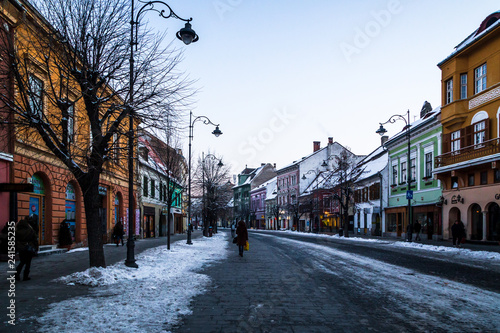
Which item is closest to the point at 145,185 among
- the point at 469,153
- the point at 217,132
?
the point at 217,132

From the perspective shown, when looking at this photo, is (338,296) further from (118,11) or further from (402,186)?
(402,186)

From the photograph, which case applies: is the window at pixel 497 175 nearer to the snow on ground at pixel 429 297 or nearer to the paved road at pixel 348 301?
the paved road at pixel 348 301

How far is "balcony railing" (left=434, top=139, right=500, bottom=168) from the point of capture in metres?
24.8

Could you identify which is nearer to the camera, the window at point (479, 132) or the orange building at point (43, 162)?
the orange building at point (43, 162)

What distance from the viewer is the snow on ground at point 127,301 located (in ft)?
20.0

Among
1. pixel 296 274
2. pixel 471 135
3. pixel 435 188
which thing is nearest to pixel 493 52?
pixel 471 135

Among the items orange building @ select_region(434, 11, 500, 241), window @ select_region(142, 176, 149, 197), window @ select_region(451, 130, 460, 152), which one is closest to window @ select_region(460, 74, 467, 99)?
orange building @ select_region(434, 11, 500, 241)

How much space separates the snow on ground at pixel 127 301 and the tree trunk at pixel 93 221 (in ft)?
1.72

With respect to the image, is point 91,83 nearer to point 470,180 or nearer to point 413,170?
point 470,180

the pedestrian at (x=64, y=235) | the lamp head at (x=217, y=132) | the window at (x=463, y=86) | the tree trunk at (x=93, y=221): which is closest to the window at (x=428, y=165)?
the window at (x=463, y=86)

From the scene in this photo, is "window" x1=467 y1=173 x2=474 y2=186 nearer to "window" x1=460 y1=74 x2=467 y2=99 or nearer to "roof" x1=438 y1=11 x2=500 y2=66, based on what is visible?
"window" x1=460 y1=74 x2=467 y2=99

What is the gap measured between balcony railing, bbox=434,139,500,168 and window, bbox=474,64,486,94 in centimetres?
398

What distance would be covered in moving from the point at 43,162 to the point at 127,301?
36.6 ft

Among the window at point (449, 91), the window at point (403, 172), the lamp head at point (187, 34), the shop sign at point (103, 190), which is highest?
the window at point (449, 91)
